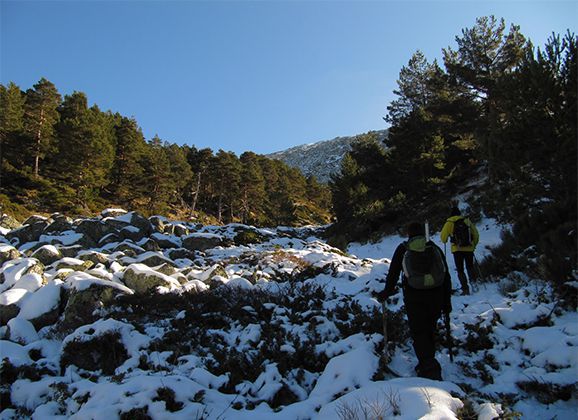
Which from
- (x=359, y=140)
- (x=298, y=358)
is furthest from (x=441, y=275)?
(x=359, y=140)

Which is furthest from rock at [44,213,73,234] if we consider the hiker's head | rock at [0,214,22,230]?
the hiker's head

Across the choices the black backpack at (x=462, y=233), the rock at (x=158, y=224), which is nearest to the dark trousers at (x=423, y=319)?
the black backpack at (x=462, y=233)

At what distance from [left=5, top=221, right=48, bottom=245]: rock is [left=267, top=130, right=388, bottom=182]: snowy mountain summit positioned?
322 feet

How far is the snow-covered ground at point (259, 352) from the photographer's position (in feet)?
11.4

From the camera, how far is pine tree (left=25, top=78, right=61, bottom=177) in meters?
30.7

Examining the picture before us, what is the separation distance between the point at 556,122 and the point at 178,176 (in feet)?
124

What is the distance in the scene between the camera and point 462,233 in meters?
7.73

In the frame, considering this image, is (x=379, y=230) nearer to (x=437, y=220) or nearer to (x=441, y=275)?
(x=437, y=220)

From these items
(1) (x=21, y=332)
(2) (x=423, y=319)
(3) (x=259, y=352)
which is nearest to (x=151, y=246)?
(1) (x=21, y=332)

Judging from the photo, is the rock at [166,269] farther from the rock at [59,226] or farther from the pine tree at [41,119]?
the pine tree at [41,119]

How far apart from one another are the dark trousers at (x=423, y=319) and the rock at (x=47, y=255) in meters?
11.2

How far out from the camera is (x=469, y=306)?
658 cm

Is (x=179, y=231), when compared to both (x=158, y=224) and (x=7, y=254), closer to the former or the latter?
(x=158, y=224)

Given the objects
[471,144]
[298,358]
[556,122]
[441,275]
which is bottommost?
[298,358]
